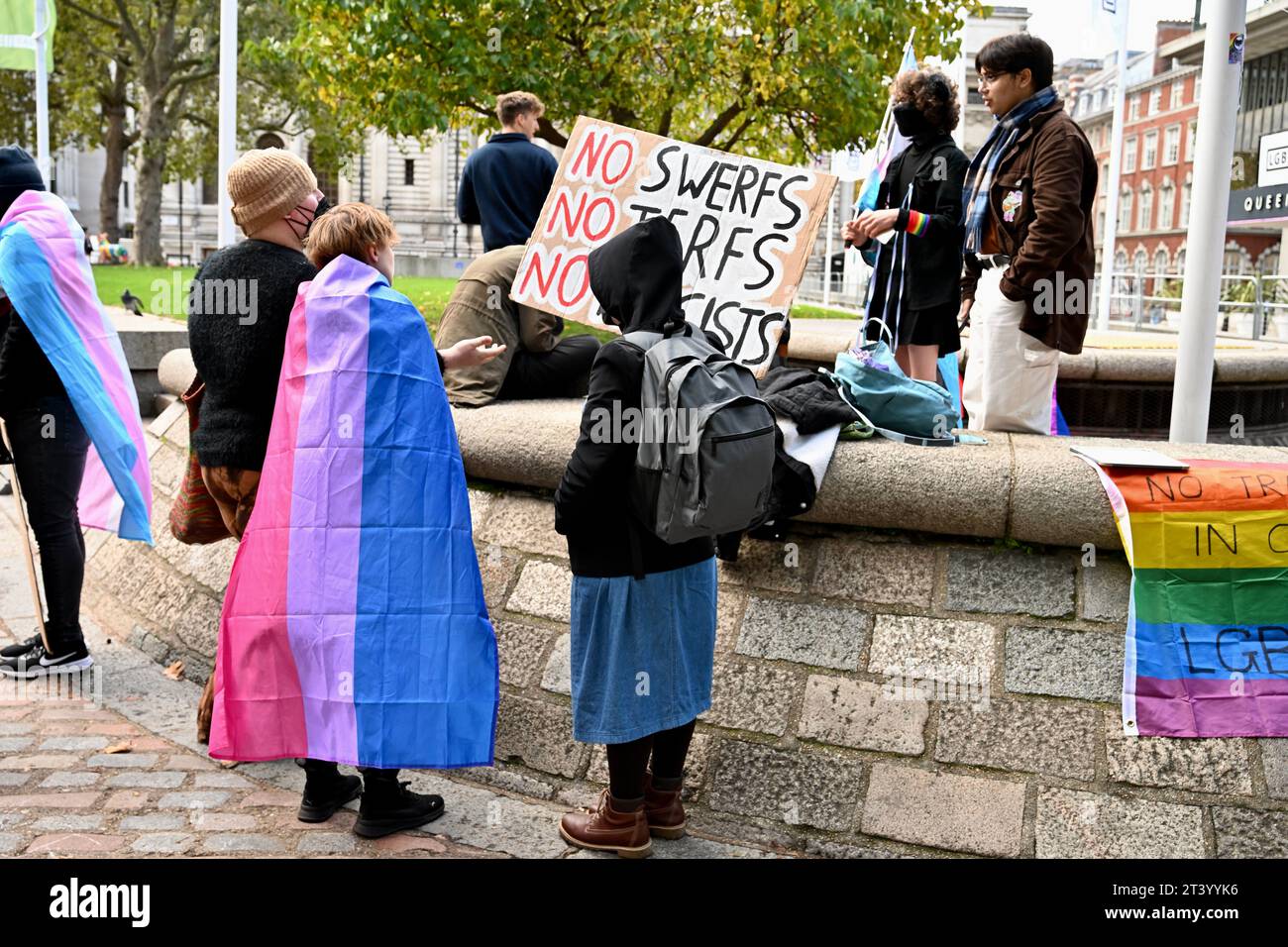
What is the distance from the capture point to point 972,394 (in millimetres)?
5590

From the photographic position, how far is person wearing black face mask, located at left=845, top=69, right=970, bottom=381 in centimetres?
568

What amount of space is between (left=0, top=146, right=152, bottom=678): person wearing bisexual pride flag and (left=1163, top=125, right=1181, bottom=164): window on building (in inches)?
2697

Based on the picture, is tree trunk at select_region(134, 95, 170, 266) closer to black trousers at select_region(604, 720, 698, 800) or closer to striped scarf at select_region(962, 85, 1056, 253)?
striped scarf at select_region(962, 85, 1056, 253)

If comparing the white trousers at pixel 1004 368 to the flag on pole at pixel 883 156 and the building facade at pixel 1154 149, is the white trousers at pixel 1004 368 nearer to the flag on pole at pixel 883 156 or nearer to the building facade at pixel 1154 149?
the flag on pole at pixel 883 156

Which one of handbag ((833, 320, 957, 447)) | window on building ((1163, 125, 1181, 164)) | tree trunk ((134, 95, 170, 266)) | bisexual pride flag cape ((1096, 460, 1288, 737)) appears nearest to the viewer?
bisexual pride flag cape ((1096, 460, 1288, 737))

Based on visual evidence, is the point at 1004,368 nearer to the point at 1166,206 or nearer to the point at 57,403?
the point at 57,403

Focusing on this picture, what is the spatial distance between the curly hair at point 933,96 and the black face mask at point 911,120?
0.7 inches

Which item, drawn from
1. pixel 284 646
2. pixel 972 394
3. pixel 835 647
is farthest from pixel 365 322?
pixel 972 394

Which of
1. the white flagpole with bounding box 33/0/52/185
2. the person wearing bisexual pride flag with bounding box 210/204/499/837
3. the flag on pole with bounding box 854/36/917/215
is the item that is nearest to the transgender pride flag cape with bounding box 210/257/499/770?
the person wearing bisexual pride flag with bounding box 210/204/499/837

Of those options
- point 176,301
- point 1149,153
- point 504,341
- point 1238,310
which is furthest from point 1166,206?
point 504,341

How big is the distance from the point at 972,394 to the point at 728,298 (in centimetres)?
115

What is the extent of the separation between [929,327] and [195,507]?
10.7ft

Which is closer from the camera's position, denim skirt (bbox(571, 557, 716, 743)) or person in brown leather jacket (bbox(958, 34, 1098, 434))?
denim skirt (bbox(571, 557, 716, 743))

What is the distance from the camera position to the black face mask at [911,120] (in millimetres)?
5750
